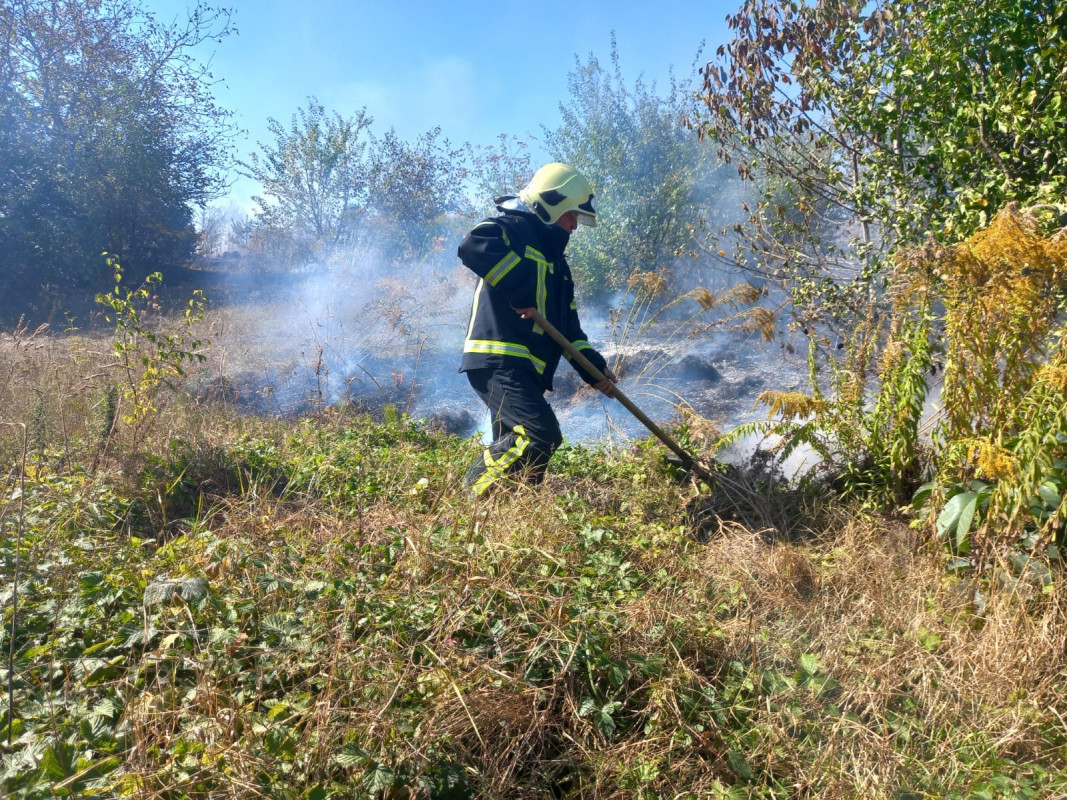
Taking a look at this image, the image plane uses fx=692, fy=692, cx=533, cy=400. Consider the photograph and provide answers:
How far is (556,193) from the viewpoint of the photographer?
4027 millimetres

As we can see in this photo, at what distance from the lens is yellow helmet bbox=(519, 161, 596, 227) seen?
404cm

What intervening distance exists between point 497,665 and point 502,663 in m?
0.02

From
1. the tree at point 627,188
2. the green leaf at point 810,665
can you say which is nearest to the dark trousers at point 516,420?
the green leaf at point 810,665

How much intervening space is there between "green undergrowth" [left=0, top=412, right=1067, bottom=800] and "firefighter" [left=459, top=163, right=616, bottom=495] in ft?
2.54

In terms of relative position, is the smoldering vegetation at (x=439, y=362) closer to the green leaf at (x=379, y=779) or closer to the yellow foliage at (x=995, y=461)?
the yellow foliage at (x=995, y=461)

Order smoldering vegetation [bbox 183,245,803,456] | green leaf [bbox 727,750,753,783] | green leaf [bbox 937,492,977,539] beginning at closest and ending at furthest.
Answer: green leaf [bbox 727,750,753,783] < green leaf [bbox 937,492,977,539] < smoldering vegetation [bbox 183,245,803,456]

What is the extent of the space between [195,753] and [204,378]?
251 inches

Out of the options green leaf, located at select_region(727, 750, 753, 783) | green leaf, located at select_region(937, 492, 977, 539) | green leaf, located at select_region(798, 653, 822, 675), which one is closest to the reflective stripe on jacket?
green leaf, located at select_region(937, 492, 977, 539)

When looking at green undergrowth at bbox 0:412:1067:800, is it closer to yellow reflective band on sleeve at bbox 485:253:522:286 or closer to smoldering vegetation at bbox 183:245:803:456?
yellow reflective band on sleeve at bbox 485:253:522:286

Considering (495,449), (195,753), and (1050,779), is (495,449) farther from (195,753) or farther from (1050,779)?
(1050,779)

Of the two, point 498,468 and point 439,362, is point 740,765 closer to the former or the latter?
point 498,468

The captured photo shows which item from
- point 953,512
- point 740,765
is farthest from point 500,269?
point 740,765

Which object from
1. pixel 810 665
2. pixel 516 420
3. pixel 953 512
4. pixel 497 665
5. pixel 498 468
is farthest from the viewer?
pixel 516 420

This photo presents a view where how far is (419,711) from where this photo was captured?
6.07ft
